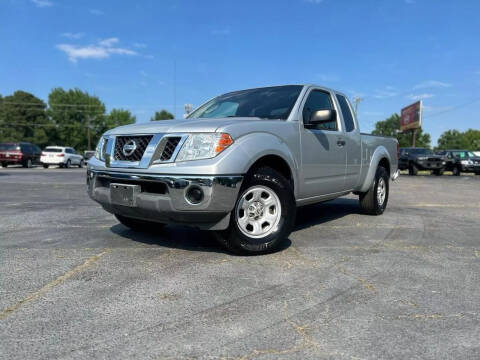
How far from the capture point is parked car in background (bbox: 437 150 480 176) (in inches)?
1010

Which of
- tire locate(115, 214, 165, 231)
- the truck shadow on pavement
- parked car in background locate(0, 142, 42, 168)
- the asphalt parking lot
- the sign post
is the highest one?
the sign post

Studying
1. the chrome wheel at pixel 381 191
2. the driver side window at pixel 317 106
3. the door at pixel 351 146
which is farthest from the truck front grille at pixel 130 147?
the chrome wheel at pixel 381 191

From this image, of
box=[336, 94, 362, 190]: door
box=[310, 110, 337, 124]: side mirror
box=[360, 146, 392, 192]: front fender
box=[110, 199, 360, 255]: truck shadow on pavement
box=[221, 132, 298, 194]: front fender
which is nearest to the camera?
box=[221, 132, 298, 194]: front fender

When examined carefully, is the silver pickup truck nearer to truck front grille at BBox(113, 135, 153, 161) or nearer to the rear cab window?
truck front grille at BBox(113, 135, 153, 161)

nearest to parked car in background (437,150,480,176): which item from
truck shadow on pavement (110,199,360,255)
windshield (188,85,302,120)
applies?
truck shadow on pavement (110,199,360,255)

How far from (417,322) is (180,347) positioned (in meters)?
1.38

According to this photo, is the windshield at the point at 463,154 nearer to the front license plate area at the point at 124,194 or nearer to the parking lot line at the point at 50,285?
the front license plate area at the point at 124,194

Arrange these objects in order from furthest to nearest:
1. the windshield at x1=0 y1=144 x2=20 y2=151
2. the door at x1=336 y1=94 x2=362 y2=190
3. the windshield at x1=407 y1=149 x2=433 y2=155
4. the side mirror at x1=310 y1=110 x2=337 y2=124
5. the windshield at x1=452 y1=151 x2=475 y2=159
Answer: the windshield at x1=452 y1=151 x2=475 y2=159, the windshield at x1=0 y1=144 x2=20 y2=151, the windshield at x1=407 y1=149 x2=433 y2=155, the door at x1=336 y1=94 x2=362 y2=190, the side mirror at x1=310 y1=110 x2=337 y2=124

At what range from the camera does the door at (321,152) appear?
4301mm

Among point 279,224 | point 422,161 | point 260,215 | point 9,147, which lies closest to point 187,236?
point 260,215

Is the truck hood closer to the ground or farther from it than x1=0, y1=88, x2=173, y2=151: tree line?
closer to the ground

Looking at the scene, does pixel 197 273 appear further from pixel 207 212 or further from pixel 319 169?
pixel 319 169

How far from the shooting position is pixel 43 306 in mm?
2373

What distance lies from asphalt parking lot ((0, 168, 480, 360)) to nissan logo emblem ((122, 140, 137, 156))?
3.19ft
